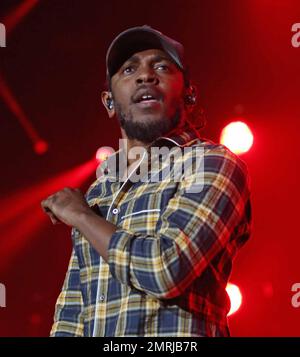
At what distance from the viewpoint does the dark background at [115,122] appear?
12.0 feet

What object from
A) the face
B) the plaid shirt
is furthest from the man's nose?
the plaid shirt

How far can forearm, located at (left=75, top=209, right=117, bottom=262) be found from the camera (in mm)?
1809

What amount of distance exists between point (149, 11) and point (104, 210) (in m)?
1.98

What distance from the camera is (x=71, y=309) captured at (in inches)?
87.0

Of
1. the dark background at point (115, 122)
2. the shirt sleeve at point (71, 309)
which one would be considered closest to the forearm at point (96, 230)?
the shirt sleeve at point (71, 309)

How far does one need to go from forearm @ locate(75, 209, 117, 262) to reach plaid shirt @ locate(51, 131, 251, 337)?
0.10 feet

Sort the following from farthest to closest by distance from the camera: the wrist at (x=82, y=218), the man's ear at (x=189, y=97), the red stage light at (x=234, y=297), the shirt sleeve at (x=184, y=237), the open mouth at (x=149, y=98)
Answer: the red stage light at (x=234, y=297)
the man's ear at (x=189, y=97)
the open mouth at (x=149, y=98)
the wrist at (x=82, y=218)
the shirt sleeve at (x=184, y=237)

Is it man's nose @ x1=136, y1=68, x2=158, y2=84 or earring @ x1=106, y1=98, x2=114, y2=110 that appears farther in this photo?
earring @ x1=106, y1=98, x2=114, y2=110

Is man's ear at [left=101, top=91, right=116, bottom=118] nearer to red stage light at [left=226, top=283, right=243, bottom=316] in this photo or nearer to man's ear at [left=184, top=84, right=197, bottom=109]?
man's ear at [left=184, top=84, right=197, bottom=109]

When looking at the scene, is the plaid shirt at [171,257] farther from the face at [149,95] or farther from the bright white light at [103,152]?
the bright white light at [103,152]

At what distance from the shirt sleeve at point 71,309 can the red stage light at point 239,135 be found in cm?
→ 165

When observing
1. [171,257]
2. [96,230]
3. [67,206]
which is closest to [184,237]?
[171,257]

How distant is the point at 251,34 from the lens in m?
3.76
